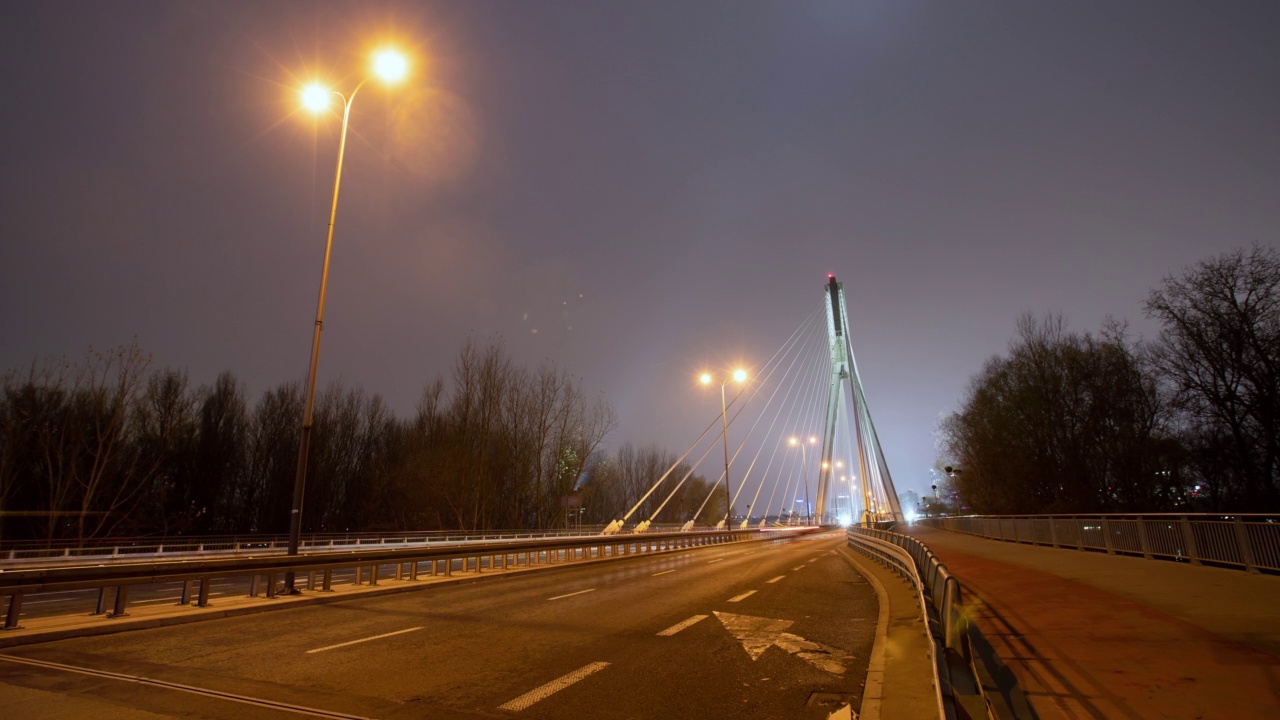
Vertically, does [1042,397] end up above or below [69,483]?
above

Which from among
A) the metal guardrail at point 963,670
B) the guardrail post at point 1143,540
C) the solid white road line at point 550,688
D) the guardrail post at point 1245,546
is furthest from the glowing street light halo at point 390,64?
the guardrail post at point 1143,540

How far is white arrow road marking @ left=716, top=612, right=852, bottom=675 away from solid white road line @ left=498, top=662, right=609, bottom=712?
1841 millimetres

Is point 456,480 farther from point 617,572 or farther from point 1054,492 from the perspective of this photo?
point 1054,492

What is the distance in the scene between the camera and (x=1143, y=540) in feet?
55.1

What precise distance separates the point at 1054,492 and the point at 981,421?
7858 mm

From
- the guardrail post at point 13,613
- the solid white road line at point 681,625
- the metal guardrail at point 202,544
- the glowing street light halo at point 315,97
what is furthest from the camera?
the metal guardrail at point 202,544

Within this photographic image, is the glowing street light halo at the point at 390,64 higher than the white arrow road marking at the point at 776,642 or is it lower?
higher

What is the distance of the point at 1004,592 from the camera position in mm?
11789

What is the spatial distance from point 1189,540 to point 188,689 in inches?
744

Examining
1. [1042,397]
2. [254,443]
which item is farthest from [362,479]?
[1042,397]

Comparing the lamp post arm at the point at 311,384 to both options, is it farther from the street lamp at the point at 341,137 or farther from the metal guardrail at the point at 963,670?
the metal guardrail at the point at 963,670

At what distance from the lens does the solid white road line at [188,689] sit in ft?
16.4

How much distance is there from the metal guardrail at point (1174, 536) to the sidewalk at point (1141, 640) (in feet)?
1.87

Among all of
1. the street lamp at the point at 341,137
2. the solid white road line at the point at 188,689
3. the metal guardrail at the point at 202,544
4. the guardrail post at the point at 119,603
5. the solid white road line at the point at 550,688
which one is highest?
the street lamp at the point at 341,137
